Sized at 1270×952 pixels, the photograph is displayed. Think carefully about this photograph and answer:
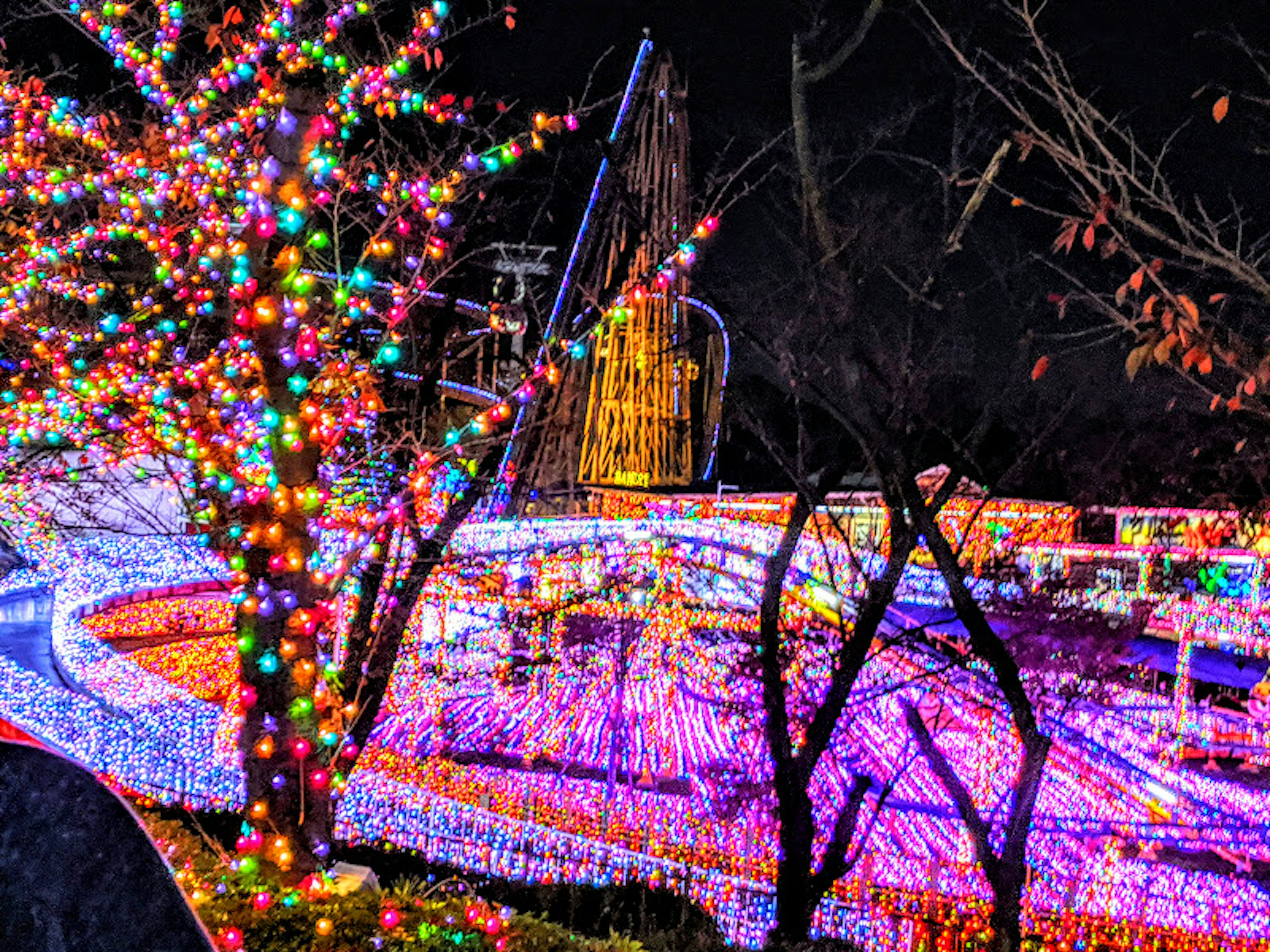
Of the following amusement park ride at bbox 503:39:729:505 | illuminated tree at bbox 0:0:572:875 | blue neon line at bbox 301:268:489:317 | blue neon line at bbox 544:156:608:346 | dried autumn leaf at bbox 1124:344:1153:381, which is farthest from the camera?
amusement park ride at bbox 503:39:729:505

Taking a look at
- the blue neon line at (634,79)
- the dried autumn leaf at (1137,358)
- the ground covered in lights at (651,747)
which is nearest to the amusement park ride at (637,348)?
the blue neon line at (634,79)

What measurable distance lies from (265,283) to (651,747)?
388 inches

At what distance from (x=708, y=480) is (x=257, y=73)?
1916 cm

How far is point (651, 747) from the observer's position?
46.4 feet

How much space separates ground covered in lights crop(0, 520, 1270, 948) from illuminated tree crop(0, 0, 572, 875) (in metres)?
3.23

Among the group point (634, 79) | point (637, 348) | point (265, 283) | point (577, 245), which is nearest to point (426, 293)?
point (265, 283)

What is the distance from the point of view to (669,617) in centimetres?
1461

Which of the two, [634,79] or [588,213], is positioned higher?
[634,79]

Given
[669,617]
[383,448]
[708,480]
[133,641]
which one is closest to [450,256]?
[383,448]

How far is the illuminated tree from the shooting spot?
6.02m

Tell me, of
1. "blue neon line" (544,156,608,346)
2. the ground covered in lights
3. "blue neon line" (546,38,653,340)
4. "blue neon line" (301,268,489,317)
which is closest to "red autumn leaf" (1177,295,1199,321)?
"blue neon line" (301,268,489,317)

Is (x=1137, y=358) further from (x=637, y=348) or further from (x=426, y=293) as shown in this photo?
(x=637, y=348)

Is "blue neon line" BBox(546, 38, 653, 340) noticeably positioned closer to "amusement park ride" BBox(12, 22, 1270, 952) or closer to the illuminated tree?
"amusement park ride" BBox(12, 22, 1270, 952)

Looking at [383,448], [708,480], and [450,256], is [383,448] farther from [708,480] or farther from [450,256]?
[708,480]
